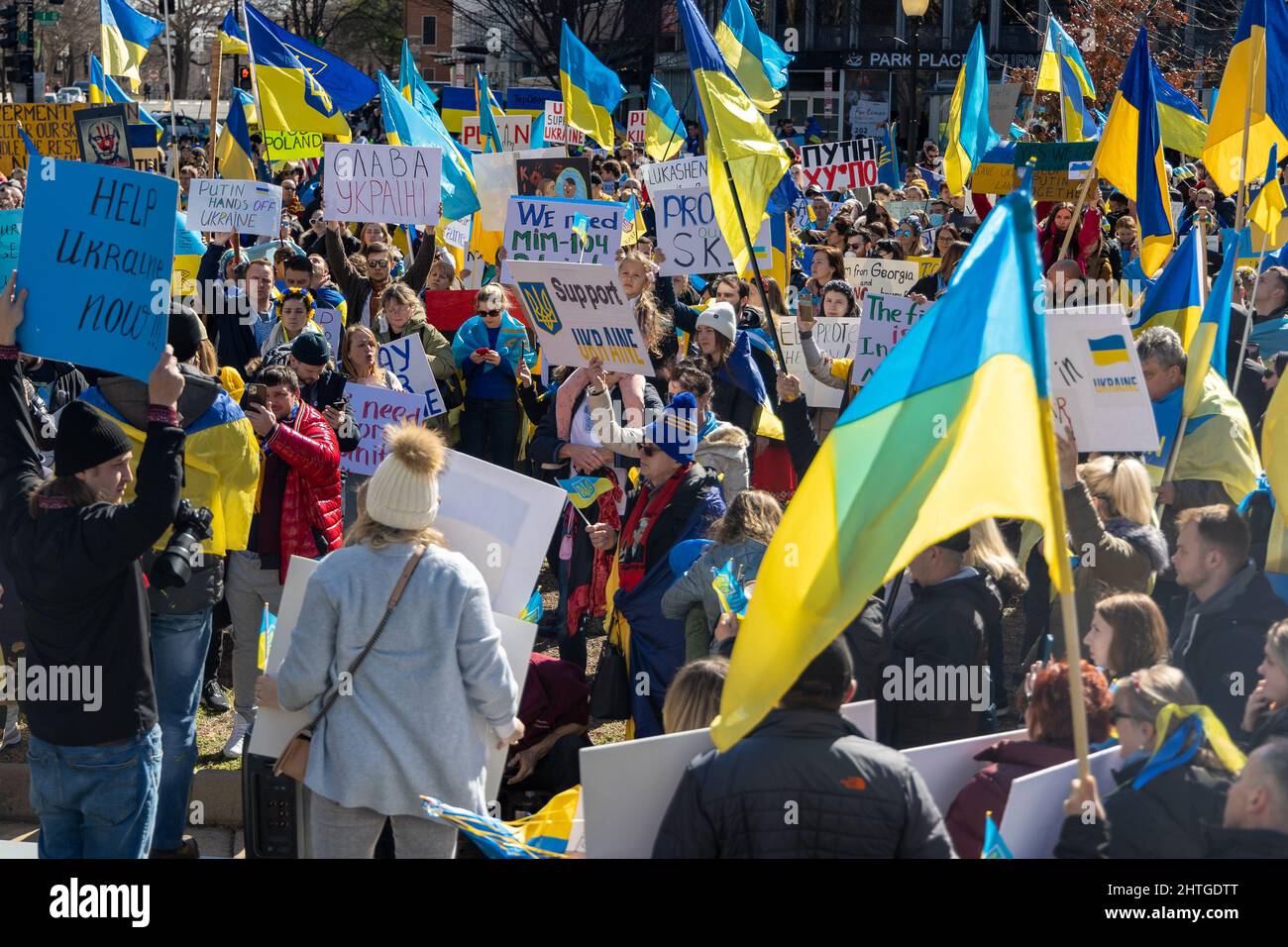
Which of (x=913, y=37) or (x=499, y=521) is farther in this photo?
(x=913, y=37)

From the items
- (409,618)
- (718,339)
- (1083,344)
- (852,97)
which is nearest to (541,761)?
(409,618)

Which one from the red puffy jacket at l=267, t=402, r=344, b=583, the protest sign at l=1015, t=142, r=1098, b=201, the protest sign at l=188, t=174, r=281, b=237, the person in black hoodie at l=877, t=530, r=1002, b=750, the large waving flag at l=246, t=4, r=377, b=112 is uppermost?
the large waving flag at l=246, t=4, r=377, b=112

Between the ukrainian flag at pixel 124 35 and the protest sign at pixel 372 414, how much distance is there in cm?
1322

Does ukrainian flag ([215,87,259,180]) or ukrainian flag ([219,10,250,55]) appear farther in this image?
ukrainian flag ([219,10,250,55])

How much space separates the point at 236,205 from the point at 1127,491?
7957 millimetres

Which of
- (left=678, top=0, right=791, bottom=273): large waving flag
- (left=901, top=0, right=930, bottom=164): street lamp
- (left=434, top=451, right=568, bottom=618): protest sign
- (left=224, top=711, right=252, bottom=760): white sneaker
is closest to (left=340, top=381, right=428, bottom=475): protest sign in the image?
(left=224, top=711, right=252, bottom=760): white sneaker

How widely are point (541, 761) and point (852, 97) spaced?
53.7 metres

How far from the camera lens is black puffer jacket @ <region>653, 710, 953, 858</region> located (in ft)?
10.8

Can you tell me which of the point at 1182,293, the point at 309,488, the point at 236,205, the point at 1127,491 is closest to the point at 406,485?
the point at 309,488

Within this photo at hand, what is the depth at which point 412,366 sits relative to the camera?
325 inches

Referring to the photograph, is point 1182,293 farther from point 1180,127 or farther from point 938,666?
point 1180,127

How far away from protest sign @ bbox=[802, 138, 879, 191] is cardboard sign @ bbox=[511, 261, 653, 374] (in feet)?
35.5

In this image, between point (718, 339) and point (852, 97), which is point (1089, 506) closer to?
point (718, 339)

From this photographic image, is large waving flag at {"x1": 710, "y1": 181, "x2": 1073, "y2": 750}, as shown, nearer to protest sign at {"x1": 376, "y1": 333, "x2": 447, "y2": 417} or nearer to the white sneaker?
the white sneaker
